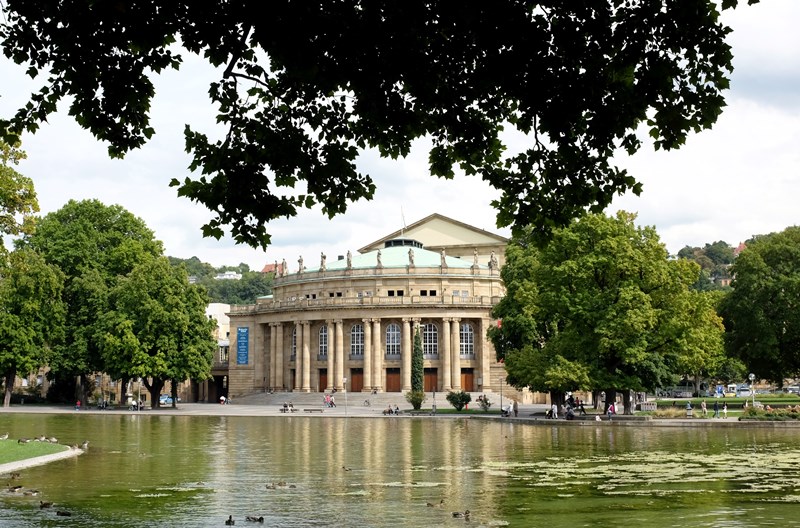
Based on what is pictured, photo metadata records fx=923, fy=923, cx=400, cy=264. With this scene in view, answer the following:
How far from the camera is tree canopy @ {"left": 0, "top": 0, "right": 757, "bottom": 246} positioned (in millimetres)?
12625

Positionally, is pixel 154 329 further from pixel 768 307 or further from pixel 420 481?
pixel 420 481

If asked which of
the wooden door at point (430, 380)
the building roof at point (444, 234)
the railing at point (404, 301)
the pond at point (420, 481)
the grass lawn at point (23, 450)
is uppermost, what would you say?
the building roof at point (444, 234)

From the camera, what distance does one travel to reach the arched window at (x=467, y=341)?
4250 inches

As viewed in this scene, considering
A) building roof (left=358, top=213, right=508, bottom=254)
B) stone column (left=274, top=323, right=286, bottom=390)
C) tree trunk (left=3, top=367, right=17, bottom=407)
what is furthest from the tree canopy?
building roof (left=358, top=213, right=508, bottom=254)

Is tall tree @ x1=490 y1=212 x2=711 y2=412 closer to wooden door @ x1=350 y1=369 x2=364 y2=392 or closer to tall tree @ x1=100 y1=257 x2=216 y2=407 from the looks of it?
tall tree @ x1=100 y1=257 x2=216 y2=407

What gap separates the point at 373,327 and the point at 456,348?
32.9 ft

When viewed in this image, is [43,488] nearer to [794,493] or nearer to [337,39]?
[337,39]

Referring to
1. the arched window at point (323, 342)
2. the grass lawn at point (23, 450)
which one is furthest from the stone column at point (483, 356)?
the grass lawn at point (23, 450)

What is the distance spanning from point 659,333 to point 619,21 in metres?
51.5

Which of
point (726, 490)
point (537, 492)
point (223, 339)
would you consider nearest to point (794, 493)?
point (726, 490)

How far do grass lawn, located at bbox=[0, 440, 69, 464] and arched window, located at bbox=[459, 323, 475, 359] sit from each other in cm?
7295

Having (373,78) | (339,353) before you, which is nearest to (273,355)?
(339,353)

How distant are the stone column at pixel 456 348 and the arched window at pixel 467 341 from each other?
1.09 metres

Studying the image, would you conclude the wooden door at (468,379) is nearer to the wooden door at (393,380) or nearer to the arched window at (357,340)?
the wooden door at (393,380)
